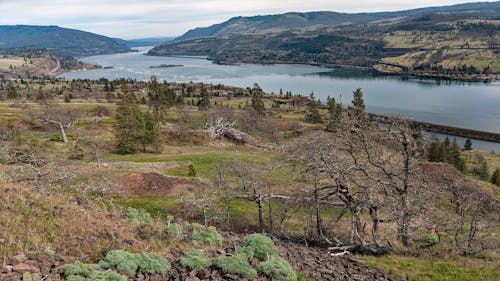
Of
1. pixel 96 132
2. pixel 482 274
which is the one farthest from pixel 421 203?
pixel 96 132

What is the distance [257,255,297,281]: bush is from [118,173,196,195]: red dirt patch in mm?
19503

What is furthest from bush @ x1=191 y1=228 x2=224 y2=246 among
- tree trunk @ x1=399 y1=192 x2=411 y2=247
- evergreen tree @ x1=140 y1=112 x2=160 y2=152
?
evergreen tree @ x1=140 y1=112 x2=160 y2=152

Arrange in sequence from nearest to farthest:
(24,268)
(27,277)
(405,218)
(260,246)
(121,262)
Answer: (27,277)
(24,268)
(121,262)
(260,246)
(405,218)

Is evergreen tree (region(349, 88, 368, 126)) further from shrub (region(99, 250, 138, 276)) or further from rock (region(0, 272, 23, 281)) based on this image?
rock (region(0, 272, 23, 281))

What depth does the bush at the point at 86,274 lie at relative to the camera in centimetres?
831

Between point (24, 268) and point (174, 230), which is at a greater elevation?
point (24, 268)

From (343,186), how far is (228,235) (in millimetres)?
6820

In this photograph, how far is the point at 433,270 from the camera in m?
13.0

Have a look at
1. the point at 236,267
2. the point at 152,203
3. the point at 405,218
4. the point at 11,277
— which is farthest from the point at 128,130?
the point at 11,277

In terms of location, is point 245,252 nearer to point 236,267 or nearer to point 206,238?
point 236,267

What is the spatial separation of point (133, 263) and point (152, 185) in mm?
21416

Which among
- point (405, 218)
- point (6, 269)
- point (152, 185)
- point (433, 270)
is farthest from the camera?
point (152, 185)

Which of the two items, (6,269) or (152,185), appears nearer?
(6,269)

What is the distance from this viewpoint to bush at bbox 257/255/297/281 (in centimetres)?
1027
